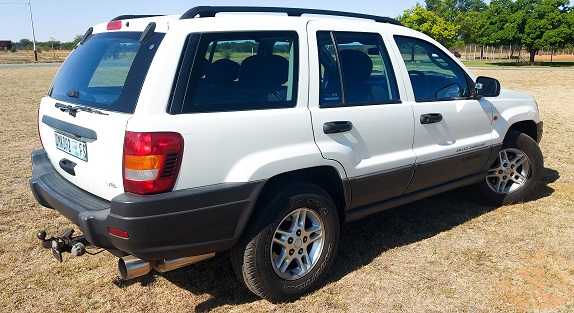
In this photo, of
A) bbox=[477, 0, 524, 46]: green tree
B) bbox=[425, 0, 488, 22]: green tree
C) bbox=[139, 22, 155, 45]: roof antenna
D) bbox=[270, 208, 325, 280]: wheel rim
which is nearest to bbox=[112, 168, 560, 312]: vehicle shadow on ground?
bbox=[270, 208, 325, 280]: wheel rim

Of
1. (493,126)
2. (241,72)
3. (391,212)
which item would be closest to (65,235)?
(241,72)

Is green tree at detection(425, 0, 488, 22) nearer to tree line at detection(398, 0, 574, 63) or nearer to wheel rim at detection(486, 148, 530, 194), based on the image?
tree line at detection(398, 0, 574, 63)

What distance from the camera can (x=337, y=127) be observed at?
334cm

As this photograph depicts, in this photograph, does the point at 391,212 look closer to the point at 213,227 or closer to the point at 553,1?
the point at 213,227

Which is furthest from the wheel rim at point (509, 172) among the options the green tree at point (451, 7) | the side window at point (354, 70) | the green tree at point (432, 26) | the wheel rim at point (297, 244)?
the green tree at point (451, 7)

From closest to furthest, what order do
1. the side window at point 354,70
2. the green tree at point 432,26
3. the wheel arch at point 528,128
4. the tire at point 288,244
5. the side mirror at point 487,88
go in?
1. the tire at point 288,244
2. the side window at point 354,70
3. the side mirror at point 487,88
4. the wheel arch at point 528,128
5. the green tree at point 432,26

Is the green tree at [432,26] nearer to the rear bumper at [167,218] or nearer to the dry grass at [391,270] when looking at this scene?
the dry grass at [391,270]

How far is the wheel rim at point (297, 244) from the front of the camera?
129 inches

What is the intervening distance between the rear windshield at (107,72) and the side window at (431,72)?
2.09 meters

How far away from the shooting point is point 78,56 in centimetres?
362

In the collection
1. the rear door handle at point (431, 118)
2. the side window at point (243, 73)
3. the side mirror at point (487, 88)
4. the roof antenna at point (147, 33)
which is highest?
the roof antenna at point (147, 33)

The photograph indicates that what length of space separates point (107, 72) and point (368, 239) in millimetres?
2545

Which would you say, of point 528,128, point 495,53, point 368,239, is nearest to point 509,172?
point 528,128

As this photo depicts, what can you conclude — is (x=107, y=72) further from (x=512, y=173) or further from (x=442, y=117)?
(x=512, y=173)
